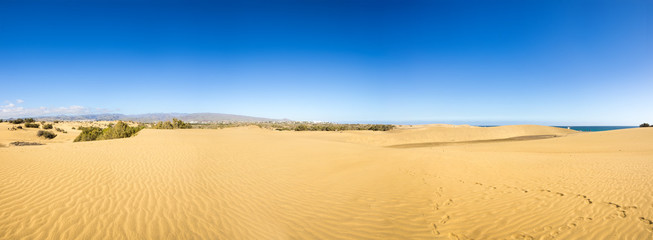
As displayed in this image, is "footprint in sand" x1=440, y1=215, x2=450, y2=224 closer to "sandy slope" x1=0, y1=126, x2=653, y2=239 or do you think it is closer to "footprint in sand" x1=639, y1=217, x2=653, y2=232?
"sandy slope" x1=0, y1=126, x2=653, y2=239

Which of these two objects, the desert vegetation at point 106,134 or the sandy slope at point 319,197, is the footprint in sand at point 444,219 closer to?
the sandy slope at point 319,197

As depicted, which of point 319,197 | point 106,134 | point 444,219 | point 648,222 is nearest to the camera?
point 648,222

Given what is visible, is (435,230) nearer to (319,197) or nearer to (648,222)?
(319,197)

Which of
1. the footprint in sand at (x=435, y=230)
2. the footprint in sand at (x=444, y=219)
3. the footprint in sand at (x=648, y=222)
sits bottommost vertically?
the footprint in sand at (x=435, y=230)

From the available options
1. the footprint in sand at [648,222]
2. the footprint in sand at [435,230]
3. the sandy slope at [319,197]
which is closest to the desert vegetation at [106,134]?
the sandy slope at [319,197]

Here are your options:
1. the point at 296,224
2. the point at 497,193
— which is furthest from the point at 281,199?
the point at 497,193

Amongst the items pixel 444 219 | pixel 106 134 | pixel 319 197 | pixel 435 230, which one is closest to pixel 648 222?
pixel 444 219

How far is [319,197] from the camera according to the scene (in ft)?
24.2

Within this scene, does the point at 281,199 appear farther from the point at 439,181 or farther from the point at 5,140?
the point at 5,140

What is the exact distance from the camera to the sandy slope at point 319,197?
4.96 meters

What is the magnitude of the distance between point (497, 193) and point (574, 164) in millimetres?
6541

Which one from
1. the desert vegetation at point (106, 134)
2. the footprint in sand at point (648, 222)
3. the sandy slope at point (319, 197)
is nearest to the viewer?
the footprint in sand at point (648, 222)

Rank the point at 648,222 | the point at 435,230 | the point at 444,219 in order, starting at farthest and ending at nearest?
the point at 444,219 < the point at 435,230 < the point at 648,222

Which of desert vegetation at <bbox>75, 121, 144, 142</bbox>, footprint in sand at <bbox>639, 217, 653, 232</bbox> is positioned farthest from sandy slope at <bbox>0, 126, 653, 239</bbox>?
desert vegetation at <bbox>75, 121, 144, 142</bbox>
